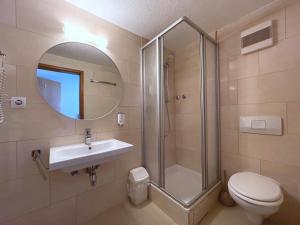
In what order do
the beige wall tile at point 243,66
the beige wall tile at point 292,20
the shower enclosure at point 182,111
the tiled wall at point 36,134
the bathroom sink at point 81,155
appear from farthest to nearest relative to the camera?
the shower enclosure at point 182,111, the beige wall tile at point 243,66, the beige wall tile at point 292,20, the tiled wall at point 36,134, the bathroom sink at point 81,155

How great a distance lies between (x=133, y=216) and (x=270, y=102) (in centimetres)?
187

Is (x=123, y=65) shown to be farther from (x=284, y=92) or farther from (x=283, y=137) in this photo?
(x=283, y=137)

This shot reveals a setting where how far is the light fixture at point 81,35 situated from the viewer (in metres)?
1.38

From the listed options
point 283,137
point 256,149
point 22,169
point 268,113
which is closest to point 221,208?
point 256,149

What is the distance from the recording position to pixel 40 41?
124 centimetres

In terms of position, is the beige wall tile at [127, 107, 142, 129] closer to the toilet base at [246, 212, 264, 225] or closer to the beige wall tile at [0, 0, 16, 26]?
the beige wall tile at [0, 0, 16, 26]

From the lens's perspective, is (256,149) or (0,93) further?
(256,149)

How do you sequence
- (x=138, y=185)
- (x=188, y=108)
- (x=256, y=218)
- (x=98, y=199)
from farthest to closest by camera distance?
(x=188, y=108), (x=138, y=185), (x=98, y=199), (x=256, y=218)

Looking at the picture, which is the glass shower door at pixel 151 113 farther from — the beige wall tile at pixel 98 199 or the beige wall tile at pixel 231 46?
the beige wall tile at pixel 231 46

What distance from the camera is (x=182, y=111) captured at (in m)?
2.32

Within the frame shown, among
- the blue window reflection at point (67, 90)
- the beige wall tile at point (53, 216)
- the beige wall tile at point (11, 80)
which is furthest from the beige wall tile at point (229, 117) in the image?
the beige wall tile at point (11, 80)

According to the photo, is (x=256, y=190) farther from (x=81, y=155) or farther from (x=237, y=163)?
(x=81, y=155)

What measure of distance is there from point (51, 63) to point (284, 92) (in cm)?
222

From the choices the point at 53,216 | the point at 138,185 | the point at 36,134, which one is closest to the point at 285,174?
the point at 138,185
